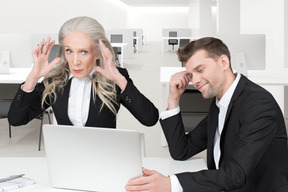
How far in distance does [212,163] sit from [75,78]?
0.82 meters

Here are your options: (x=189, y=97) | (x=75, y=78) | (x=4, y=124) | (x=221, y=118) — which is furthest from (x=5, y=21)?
(x=221, y=118)

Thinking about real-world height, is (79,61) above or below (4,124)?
above

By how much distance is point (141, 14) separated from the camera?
34250 millimetres

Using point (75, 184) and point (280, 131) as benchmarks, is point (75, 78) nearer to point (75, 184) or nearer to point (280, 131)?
point (75, 184)

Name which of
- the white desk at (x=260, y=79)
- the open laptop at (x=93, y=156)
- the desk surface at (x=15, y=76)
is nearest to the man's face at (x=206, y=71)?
the open laptop at (x=93, y=156)

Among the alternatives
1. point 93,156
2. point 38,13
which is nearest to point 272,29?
point 38,13

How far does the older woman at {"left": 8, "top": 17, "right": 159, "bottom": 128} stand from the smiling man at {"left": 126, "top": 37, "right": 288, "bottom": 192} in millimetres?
245

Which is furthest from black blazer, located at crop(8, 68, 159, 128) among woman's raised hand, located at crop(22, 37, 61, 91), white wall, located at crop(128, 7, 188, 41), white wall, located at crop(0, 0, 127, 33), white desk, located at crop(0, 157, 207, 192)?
white wall, located at crop(128, 7, 188, 41)

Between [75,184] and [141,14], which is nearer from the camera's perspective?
[75,184]

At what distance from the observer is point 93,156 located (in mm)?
1521

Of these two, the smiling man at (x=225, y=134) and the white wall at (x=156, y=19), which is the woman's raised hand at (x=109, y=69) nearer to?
the smiling man at (x=225, y=134)

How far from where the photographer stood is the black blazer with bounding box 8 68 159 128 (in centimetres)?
218

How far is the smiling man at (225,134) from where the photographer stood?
1.56m

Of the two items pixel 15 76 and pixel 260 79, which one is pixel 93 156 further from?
pixel 15 76
